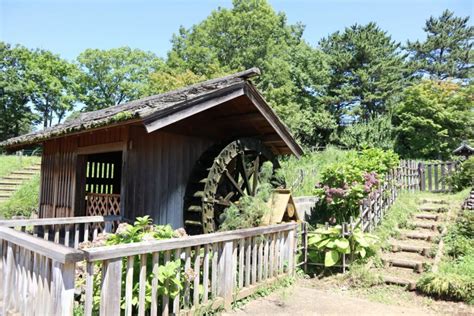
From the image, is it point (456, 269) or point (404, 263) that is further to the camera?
point (404, 263)

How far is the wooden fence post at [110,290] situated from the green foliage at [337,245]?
3.93m

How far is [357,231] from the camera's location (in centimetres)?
592

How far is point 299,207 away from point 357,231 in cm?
183

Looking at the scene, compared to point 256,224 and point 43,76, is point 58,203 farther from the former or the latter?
point 43,76

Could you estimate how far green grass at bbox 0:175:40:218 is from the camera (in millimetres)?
12453

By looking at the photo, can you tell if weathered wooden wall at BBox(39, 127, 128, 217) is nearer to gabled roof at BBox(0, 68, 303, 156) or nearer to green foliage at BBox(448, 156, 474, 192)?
gabled roof at BBox(0, 68, 303, 156)

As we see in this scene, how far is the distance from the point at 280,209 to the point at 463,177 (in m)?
8.82

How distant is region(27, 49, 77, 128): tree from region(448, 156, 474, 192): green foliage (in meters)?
30.7

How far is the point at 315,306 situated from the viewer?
4.27m

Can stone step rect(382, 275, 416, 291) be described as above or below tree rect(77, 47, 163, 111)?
below

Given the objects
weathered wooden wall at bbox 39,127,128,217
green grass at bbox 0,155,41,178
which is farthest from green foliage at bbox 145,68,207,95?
weathered wooden wall at bbox 39,127,128,217

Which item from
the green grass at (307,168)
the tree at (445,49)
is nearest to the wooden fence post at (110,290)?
the green grass at (307,168)

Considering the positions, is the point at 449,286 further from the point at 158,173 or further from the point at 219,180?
the point at 158,173

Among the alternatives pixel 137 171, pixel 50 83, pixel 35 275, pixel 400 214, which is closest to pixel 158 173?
pixel 137 171
